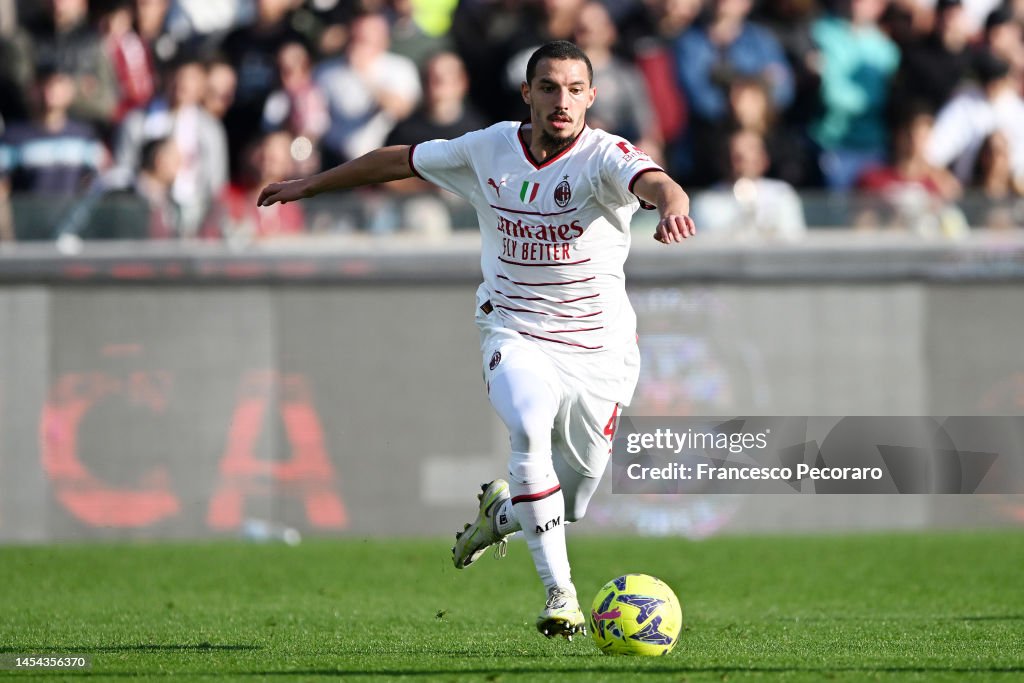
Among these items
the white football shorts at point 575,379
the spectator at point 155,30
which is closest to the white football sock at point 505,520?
the white football shorts at point 575,379

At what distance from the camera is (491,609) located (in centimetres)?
1077

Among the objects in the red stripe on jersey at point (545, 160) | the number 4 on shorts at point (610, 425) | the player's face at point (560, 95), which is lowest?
the number 4 on shorts at point (610, 425)

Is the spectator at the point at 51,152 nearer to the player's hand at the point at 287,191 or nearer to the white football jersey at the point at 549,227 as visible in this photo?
the player's hand at the point at 287,191

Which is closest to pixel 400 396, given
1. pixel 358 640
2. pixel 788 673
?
pixel 358 640

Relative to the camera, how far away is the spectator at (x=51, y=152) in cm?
1598

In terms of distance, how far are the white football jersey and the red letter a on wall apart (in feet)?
21.7

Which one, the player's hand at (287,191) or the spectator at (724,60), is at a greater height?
the spectator at (724,60)

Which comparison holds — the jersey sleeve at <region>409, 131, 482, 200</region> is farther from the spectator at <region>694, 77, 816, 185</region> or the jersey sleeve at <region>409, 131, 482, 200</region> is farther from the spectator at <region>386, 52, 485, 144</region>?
the spectator at <region>694, 77, 816, 185</region>

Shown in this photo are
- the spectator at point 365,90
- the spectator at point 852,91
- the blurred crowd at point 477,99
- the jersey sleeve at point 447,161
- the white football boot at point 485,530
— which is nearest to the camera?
the jersey sleeve at point 447,161

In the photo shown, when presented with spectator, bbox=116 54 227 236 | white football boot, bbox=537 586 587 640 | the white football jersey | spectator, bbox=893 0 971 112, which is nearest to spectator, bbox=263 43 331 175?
spectator, bbox=116 54 227 236

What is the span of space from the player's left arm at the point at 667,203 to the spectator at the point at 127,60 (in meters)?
10.3

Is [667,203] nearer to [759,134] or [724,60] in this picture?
[759,134]

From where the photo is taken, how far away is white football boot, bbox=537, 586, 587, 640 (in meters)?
7.82

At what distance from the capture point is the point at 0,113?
17.0 metres
